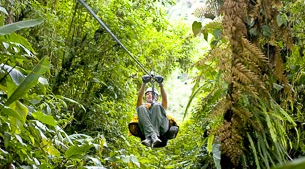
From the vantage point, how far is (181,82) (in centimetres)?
157

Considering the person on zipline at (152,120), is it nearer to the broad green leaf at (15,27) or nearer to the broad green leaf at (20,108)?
the broad green leaf at (20,108)

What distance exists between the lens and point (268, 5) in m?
1.28

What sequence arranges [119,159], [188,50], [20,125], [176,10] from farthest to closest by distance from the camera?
[176,10] < [188,50] < [119,159] < [20,125]

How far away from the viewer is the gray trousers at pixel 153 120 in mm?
4176

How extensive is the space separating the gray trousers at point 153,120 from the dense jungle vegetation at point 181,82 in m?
0.53

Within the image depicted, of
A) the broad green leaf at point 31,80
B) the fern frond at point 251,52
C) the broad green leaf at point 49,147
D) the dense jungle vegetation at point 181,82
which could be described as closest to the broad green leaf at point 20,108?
the dense jungle vegetation at point 181,82

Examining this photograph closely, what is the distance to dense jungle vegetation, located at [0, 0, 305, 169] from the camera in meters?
1.15

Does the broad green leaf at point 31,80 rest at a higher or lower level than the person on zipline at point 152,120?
lower

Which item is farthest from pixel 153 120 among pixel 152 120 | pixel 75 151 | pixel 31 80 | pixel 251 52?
pixel 31 80

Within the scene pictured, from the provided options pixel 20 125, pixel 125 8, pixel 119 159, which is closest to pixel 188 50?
pixel 125 8

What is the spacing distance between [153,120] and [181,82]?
2.67m

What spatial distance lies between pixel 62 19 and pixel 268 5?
4622 mm

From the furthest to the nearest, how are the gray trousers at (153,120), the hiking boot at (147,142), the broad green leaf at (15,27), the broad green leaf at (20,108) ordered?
the gray trousers at (153,120)
the hiking boot at (147,142)
the broad green leaf at (20,108)
the broad green leaf at (15,27)

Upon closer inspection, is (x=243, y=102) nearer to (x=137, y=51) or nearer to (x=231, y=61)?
(x=231, y=61)
